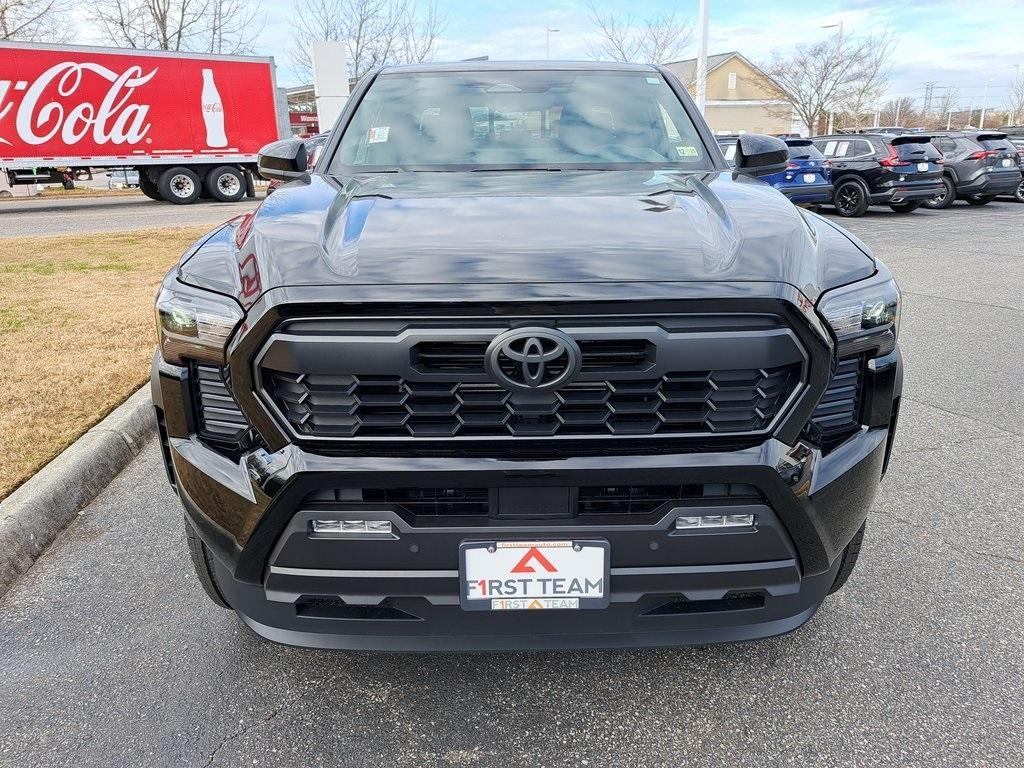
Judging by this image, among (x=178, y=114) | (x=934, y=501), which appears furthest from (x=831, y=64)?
(x=934, y=501)

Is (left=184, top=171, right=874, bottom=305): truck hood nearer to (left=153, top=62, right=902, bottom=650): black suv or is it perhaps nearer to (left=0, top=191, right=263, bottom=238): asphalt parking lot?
(left=153, top=62, right=902, bottom=650): black suv

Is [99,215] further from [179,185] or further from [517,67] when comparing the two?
[517,67]

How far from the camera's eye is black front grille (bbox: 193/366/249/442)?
1.93 meters

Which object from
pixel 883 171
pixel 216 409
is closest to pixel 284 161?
pixel 216 409

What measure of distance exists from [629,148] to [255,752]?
8.19ft

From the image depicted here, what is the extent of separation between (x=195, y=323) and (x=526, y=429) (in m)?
0.84

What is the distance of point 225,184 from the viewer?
74.3ft

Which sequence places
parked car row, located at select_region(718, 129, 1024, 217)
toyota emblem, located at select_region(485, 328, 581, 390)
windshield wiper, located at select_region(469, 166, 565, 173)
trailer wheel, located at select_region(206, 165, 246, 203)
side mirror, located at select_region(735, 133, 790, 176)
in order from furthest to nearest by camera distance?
trailer wheel, located at select_region(206, 165, 246, 203) < parked car row, located at select_region(718, 129, 1024, 217) < side mirror, located at select_region(735, 133, 790, 176) < windshield wiper, located at select_region(469, 166, 565, 173) < toyota emblem, located at select_region(485, 328, 581, 390)

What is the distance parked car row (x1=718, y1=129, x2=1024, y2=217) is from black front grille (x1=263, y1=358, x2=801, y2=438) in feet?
49.6

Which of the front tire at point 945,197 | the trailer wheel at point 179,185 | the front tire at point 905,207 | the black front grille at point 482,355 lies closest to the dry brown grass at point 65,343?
the black front grille at point 482,355

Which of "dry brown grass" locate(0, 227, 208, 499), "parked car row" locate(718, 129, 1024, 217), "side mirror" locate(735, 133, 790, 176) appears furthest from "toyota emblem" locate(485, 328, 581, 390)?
"parked car row" locate(718, 129, 1024, 217)

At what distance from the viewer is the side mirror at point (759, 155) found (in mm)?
3297

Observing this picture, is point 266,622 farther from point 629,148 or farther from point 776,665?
point 629,148

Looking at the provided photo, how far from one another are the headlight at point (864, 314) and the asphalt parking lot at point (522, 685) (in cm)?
101
